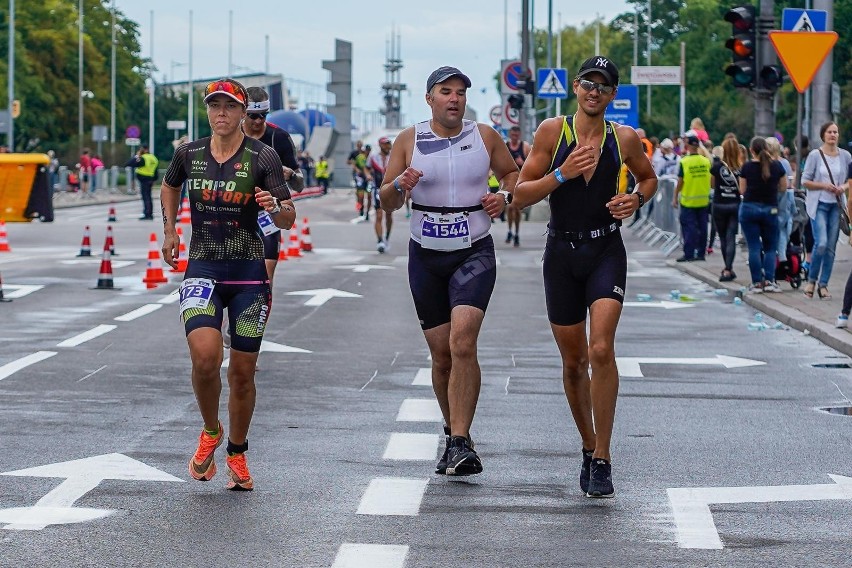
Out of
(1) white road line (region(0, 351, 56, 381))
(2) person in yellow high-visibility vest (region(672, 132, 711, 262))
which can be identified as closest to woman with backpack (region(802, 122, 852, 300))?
(2) person in yellow high-visibility vest (region(672, 132, 711, 262))

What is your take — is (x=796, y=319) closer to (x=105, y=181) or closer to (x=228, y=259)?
(x=228, y=259)

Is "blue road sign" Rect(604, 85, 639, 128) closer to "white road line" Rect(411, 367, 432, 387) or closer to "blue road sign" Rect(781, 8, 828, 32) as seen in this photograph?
"blue road sign" Rect(781, 8, 828, 32)

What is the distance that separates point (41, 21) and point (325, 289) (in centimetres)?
8354

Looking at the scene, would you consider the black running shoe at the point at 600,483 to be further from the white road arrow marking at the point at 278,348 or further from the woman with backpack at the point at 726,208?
the woman with backpack at the point at 726,208

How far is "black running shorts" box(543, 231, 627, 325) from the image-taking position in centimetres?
809

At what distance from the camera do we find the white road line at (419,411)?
1048 cm

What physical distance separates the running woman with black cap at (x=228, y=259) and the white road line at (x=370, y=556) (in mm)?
1412

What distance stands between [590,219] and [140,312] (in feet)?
34.0

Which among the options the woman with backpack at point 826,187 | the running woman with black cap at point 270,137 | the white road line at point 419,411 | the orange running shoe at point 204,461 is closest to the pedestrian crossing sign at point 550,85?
the woman with backpack at point 826,187

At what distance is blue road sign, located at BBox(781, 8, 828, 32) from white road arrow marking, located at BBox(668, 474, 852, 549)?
523 inches

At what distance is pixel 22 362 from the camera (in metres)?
13.3

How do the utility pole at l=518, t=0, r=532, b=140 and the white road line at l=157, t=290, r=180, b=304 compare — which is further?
the utility pole at l=518, t=0, r=532, b=140

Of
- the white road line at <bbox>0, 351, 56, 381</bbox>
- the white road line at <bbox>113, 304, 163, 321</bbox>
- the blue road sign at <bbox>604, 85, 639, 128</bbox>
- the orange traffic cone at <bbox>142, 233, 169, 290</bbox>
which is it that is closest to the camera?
the white road line at <bbox>0, 351, 56, 381</bbox>

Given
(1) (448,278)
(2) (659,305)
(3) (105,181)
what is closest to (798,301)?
(2) (659,305)
